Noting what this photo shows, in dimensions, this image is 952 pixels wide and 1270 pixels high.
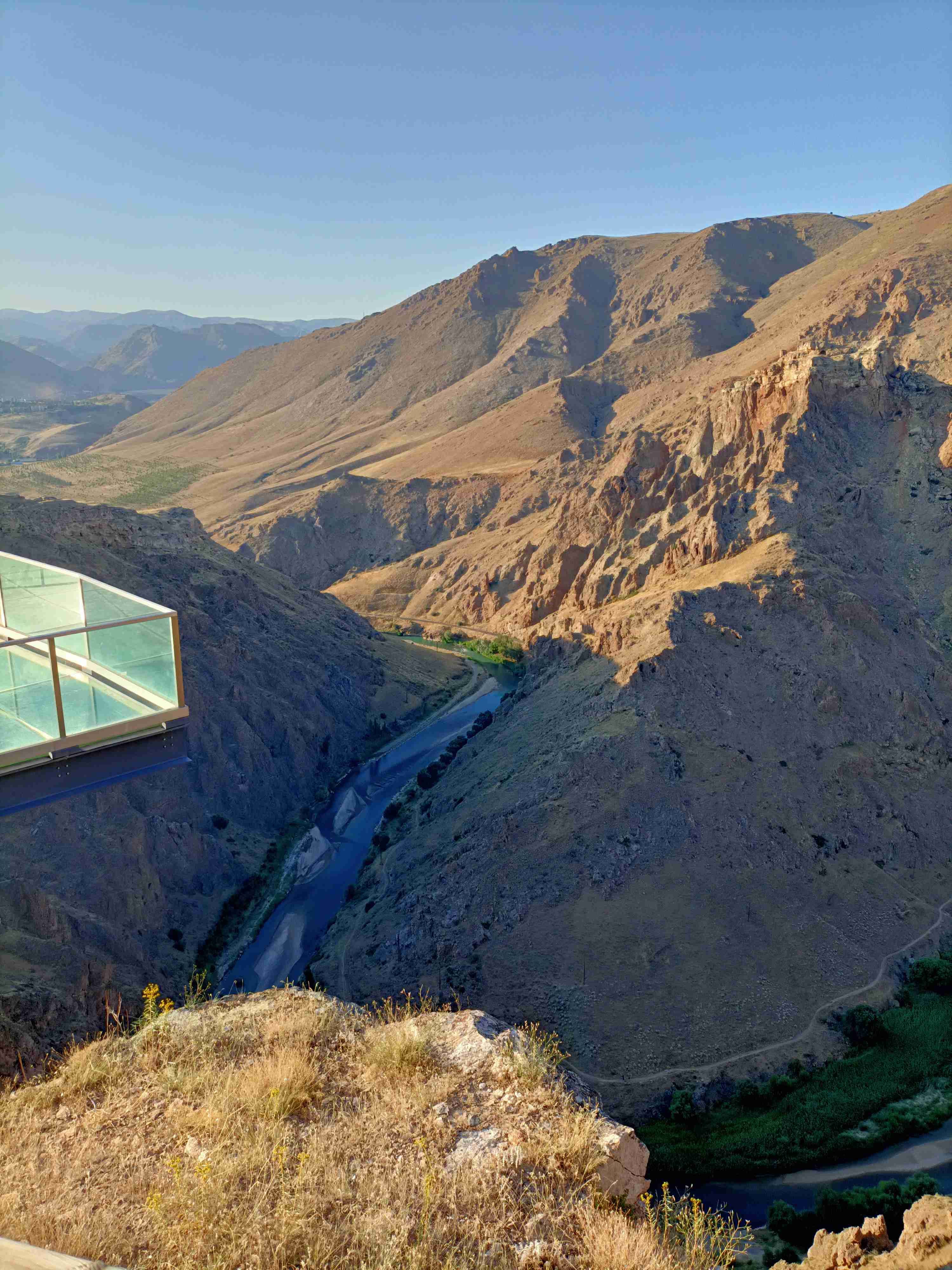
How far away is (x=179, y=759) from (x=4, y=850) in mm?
20353

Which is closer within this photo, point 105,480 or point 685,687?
point 685,687

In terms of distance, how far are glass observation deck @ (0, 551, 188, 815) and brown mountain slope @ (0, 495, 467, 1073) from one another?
31.0ft

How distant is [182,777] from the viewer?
119 feet

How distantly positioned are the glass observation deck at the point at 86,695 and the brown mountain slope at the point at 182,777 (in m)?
A: 9.45

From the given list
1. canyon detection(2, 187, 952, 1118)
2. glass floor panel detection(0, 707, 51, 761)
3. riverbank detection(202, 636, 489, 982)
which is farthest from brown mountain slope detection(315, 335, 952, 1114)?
glass floor panel detection(0, 707, 51, 761)

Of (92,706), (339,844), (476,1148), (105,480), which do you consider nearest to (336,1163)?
(476,1148)

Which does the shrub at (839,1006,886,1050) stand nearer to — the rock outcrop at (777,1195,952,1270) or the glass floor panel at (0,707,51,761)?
the rock outcrop at (777,1195,952,1270)

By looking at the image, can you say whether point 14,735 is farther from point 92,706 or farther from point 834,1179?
point 834,1179

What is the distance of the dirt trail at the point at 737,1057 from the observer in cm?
2206

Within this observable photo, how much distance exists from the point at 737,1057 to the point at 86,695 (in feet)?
64.7

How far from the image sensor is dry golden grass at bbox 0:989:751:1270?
612 centimetres

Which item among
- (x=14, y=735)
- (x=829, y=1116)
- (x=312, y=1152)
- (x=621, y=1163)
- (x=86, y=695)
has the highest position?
(x=86, y=695)

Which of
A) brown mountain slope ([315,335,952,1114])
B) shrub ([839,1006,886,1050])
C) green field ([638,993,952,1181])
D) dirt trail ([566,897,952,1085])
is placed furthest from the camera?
brown mountain slope ([315,335,952,1114])

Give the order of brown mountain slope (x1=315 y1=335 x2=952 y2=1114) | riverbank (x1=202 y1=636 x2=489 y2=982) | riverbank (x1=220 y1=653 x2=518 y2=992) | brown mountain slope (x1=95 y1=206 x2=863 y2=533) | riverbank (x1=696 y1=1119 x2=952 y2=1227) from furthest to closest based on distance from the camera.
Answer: brown mountain slope (x1=95 y1=206 x2=863 y2=533)
riverbank (x1=202 y1=636 x2=489 y2=982)
riverbank (x1=220 y1=653 x2=518 y2=992)
brown mountain slope (x1=315 y1=335 x2=952 y2=1114)
riverbank (x1=696 y1=1119 x2=952 y2=1227)
